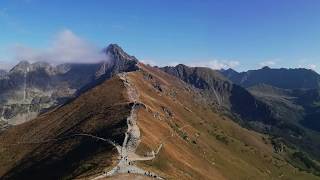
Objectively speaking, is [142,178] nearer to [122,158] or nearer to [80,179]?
[80,179]

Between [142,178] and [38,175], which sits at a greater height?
[142,178]

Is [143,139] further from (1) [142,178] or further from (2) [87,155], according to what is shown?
(1) [142,178]

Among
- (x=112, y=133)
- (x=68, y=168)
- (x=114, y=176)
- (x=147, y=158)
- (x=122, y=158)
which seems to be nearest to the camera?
(x=114, y=176)

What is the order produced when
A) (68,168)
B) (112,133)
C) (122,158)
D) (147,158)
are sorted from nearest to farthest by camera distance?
(122,158), (147,158), (68,168), (112,133)

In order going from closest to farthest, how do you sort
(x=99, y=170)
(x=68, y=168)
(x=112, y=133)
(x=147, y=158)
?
(x=99, y=170) < (x=147, y=158) < (x=68, y=168) < (x=112, y=133)

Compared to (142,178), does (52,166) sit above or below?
below

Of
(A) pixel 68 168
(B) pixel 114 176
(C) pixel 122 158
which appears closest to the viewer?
(B) pixel 114 176

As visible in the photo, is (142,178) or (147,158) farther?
(147,158)

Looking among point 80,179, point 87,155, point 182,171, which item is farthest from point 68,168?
point 80,179

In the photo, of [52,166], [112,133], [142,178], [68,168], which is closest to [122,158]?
[142,178]
